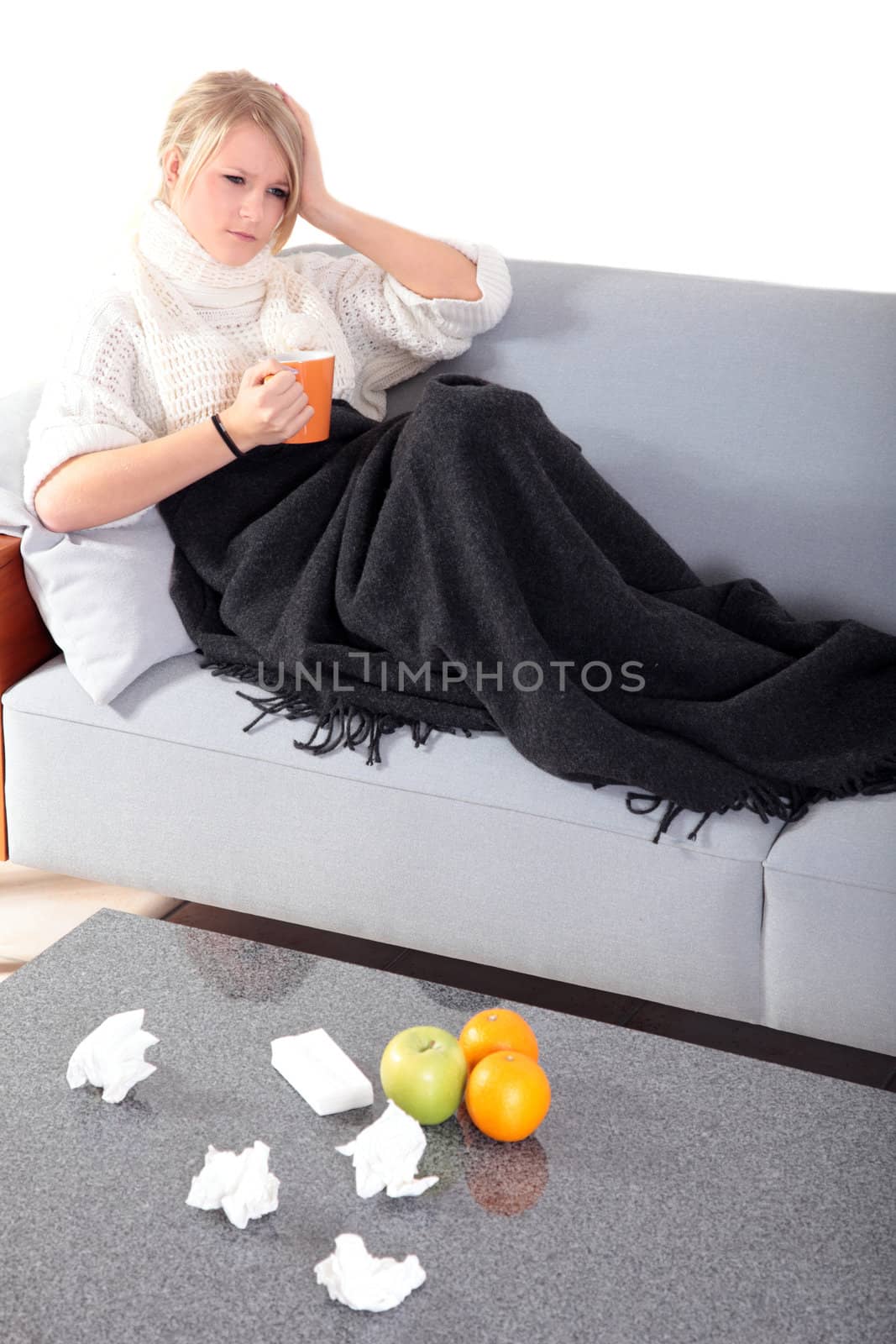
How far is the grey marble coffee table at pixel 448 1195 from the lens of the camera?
0.85 m

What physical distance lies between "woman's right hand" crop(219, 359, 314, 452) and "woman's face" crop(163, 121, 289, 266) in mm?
297

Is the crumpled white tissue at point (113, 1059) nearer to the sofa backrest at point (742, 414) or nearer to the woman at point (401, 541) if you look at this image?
the woman at point (401, 541)

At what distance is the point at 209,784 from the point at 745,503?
83cm

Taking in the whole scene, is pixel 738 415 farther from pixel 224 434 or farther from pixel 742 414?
pixel 224 434

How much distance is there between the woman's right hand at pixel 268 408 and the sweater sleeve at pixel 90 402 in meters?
0.16

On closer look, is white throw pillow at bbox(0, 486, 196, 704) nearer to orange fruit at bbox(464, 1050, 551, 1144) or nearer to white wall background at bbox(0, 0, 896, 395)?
orange fruit at bbox(464, 1050, 551, 1144)

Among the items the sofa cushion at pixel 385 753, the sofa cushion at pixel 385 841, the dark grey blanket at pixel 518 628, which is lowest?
the sofa cushion at pixel 385 841

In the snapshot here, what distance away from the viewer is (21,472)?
A: 184cm

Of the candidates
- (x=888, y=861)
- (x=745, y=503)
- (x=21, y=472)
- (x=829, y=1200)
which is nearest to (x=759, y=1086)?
(x=829, y=1200)

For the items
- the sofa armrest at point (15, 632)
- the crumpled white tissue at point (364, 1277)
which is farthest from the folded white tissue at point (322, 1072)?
the sofa armrest at point (15, 632)

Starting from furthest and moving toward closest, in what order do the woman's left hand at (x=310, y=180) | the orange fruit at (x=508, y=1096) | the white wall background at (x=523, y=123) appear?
the white wall background at (x=523, y=123)
the woman's left hand at (x=310, y=180)
the orange fruit at (x=508, y=1096)

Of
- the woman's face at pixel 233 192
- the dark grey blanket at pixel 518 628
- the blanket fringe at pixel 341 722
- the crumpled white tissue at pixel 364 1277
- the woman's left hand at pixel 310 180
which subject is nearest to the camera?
the crumpled white tissue at pixel 364 1277

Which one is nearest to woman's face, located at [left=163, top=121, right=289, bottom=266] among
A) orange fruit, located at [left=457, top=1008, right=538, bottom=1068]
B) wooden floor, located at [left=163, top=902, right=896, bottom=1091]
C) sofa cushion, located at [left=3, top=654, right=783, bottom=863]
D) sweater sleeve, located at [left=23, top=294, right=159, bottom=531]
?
sweater sleeve, located at [left=23, top=294, right=159, bottom=531]

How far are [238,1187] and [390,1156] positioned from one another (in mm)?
107
